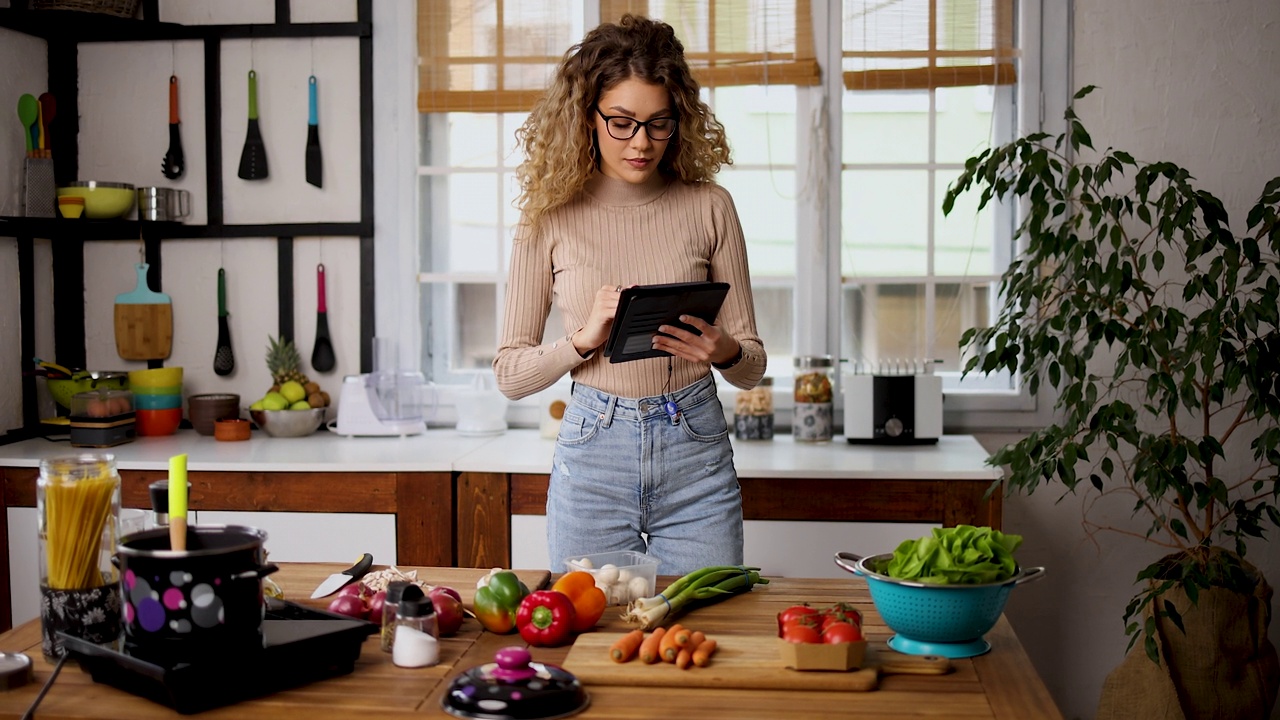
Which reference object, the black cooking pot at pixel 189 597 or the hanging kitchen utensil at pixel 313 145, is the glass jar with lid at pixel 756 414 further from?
the black cooking pot at pixel 189 597

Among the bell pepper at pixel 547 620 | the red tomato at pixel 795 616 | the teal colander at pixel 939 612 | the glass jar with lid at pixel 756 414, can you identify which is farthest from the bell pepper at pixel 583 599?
the glass jar with lid at pixel 756 414

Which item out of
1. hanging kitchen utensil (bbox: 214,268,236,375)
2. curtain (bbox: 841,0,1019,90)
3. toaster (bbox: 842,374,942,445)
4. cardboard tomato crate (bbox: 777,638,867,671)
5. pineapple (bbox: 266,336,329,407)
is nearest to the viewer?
cardboard tomato crate (bbox: 777,638,867,671)

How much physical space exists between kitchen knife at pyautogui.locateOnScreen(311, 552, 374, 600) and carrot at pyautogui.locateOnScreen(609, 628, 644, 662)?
537mm

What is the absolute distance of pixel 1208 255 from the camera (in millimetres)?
3643

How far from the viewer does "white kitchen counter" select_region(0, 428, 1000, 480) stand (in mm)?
3170

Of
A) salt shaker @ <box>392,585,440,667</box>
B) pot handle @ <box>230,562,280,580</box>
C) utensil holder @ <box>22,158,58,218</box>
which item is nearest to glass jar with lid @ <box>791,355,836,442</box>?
salt shaker @ <box>392,585,440,667</box>

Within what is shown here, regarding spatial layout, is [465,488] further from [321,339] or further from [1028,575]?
[1028,575]

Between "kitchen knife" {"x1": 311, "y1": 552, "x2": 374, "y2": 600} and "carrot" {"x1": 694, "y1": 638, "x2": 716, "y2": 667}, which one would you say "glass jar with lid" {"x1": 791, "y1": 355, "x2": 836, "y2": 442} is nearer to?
"kitchen knife" {"x1": 311, "y1": 552, "x2": 374, "y2": 600}

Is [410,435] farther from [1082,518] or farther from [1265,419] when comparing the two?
[1265,419]

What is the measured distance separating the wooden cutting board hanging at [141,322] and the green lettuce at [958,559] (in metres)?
3.00

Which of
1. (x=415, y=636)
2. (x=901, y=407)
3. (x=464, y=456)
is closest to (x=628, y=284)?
(x=415, y=636)

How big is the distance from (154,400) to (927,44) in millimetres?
2678

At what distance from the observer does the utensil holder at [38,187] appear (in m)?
3.75

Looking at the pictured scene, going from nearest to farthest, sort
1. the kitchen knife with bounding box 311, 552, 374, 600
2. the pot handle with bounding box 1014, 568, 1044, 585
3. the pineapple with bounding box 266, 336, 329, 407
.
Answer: the pot handle with bounding box 1014, 568, 1044, 585 < the kitchen knife with bounding box 311, 552, 374, 600 < the pineapple with bounding box 266, 336, 329, 407
